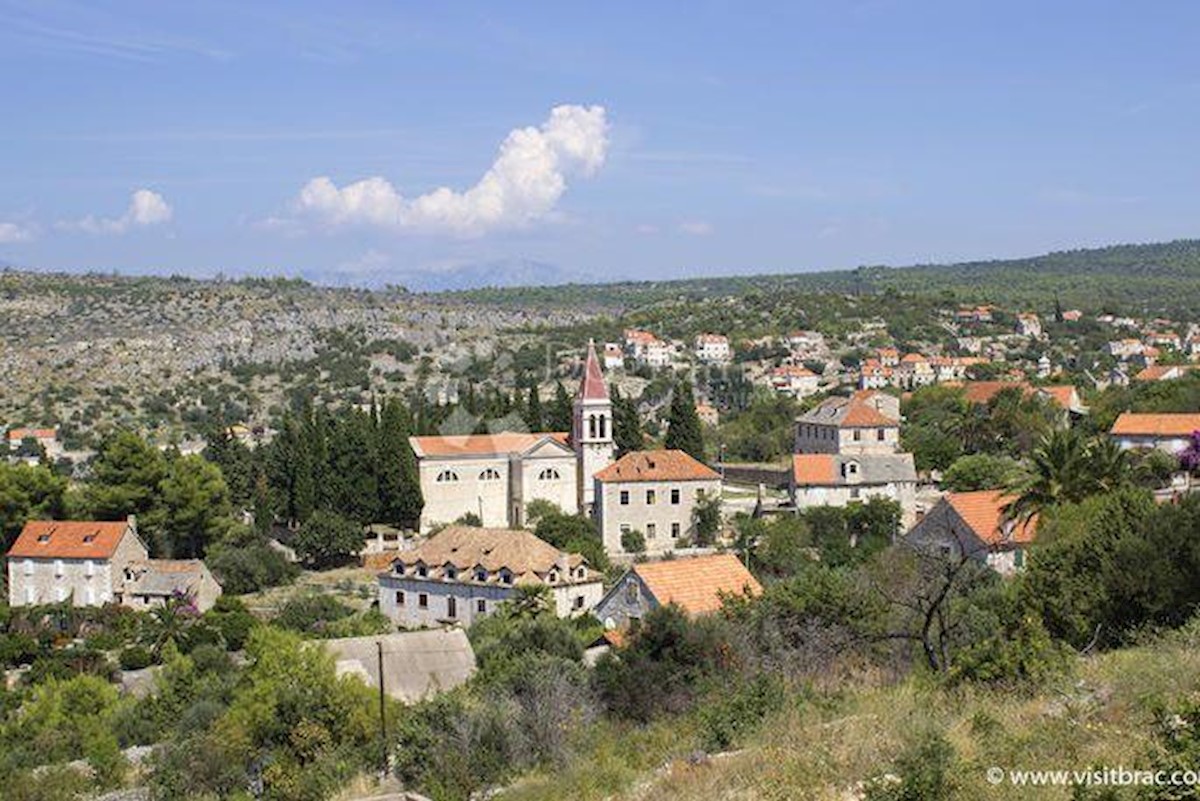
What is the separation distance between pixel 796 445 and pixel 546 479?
20.7m

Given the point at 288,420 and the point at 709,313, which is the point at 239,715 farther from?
the point at 709,313

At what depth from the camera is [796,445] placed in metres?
67.4

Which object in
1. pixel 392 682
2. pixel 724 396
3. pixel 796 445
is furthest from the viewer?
pixel 724 396

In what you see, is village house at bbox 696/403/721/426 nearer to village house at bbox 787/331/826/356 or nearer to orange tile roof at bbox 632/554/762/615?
village house at bbox 787/331/826/356

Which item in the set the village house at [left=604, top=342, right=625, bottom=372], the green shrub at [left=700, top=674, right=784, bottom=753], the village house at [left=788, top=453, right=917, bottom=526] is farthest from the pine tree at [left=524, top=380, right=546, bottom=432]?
the village house at [left=604, top=342, right=625, bottom=372]

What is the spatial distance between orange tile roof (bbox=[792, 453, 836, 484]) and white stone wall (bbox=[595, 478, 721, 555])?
4156mm

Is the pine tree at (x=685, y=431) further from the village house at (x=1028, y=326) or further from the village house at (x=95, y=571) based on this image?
the village house at (x=1028, y=326)

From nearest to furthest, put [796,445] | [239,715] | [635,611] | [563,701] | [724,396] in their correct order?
[563,701], [239,715], [635,611], [796,445], [724,396]

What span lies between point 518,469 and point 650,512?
19.4 ft

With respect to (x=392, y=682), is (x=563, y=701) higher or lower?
higher

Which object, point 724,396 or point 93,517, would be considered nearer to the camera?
point 93,517

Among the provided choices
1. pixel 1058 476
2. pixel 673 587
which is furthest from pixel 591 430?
pixel 1058 476

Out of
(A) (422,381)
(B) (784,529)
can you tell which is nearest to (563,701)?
(B) (784,529)

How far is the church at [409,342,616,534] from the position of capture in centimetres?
5066
